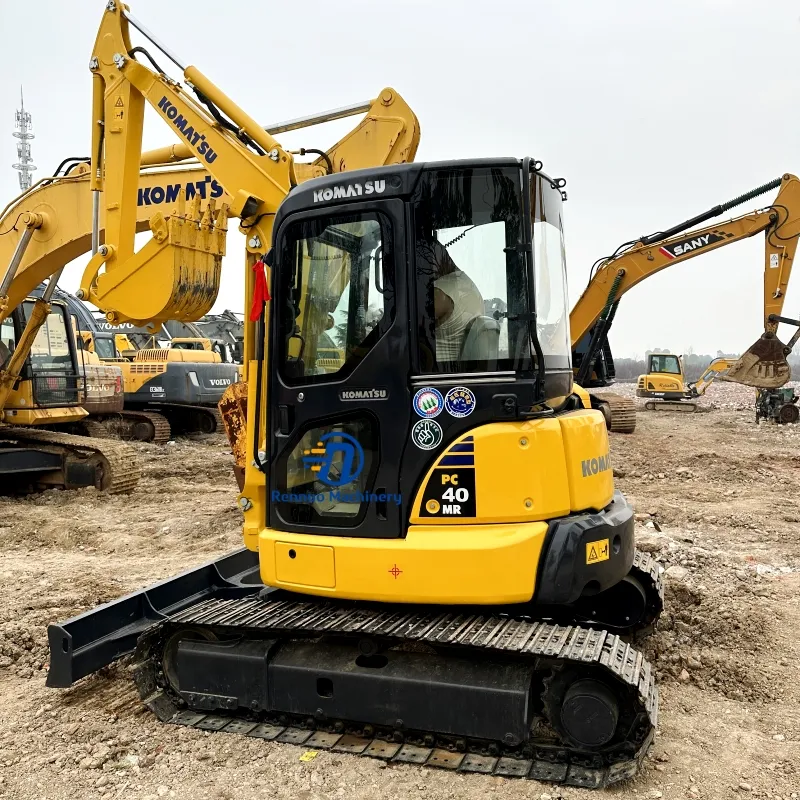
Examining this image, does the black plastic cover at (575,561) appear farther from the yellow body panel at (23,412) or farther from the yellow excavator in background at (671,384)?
the yellow excavator in background at (671,384)

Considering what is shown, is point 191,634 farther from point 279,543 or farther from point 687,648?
point 687,648

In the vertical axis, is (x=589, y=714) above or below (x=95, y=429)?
below

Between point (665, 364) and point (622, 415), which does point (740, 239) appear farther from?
point (665, 364)

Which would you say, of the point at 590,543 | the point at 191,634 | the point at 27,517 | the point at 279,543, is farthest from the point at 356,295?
the point at 27,517

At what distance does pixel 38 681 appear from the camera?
452 cm

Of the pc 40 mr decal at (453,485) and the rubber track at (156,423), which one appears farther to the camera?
the rubber track at (156,423)

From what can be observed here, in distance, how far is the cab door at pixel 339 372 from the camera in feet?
11.9

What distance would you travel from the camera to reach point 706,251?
16.8 metres

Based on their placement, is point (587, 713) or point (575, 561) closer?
point (587, 713)

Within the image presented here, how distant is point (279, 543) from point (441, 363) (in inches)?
47.1

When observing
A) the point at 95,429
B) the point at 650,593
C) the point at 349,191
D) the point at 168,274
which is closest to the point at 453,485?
the point at 349,191

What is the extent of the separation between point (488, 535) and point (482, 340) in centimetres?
86

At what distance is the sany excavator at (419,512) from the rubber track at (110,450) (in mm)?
6116

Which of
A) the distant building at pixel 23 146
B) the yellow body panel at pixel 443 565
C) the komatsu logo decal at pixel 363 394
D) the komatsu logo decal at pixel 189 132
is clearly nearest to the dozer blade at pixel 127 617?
the yellow body panel at pixel 443 565
